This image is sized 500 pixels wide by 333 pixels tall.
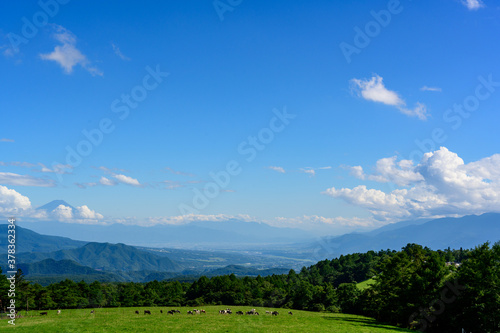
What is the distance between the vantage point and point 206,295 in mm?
91188

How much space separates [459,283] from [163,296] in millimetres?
74145

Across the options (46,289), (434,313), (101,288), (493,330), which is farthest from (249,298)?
(493,330)

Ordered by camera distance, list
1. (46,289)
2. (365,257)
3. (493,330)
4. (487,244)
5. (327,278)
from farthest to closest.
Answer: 1. (365,257)
2. (327,278)
3. (46,289)
4. (487,244)
5. (493,330)

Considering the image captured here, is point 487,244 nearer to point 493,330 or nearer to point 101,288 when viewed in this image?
point 493,330

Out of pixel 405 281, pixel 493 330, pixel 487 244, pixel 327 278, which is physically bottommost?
pixel 327 278

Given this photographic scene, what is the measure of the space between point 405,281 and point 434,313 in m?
5.62

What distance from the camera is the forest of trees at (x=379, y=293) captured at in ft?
122

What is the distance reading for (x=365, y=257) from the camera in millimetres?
127375

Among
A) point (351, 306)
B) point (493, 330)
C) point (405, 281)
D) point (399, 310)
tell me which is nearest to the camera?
point (493, 330)

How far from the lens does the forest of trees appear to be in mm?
37250

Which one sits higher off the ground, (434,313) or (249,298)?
(434,313)

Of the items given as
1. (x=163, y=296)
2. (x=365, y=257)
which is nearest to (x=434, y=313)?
(x=163, y=296)

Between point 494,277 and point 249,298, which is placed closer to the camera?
point 494,277

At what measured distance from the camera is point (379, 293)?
2023 inches
